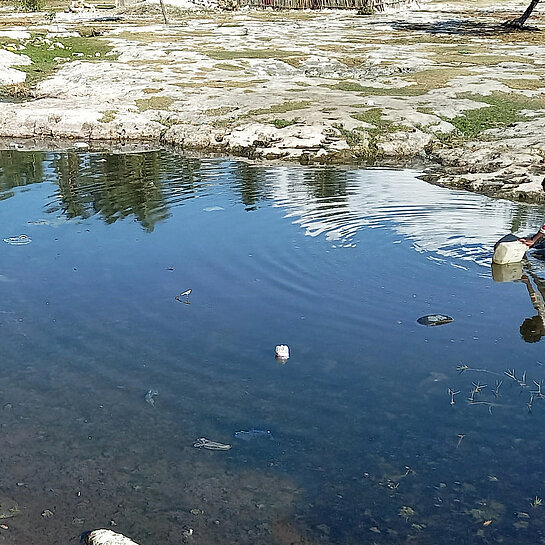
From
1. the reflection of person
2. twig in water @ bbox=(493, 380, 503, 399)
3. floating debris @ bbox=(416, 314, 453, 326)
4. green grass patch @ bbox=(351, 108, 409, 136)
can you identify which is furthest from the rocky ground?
twig in water @ bbox=(493, 380, 503, 399)

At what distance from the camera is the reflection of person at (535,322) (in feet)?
31.4

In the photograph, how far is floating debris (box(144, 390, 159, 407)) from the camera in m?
7.91

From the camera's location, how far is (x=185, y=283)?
11391mm

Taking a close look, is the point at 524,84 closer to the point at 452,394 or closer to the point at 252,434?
the point at 452,394

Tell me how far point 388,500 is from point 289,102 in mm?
19177

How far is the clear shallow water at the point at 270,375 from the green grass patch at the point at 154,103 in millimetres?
9922

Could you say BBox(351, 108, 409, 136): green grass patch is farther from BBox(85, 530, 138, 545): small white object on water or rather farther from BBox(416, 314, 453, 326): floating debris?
BBox(85, 530, 138, 545): small white object on water

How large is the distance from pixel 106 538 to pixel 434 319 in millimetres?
5755

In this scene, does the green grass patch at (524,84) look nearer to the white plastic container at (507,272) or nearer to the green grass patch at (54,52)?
the white plastic container at (507,272)

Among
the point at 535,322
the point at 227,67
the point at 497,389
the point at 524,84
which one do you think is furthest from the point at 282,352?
the point at 227,67

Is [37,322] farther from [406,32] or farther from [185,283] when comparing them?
[406,32]

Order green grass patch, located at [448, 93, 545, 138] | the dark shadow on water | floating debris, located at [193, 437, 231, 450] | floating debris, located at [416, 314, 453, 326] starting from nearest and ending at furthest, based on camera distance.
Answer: floating debris, located at [193, 437, 231, 450] < floating debris, located at [416, 314, 453, 326] < green grass patch, located at [448, 93, 545, 138] < the dark shadow on water

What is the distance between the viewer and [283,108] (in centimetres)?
2308

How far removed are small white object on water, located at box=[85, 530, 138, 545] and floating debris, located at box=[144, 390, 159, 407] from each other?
2232 mm
